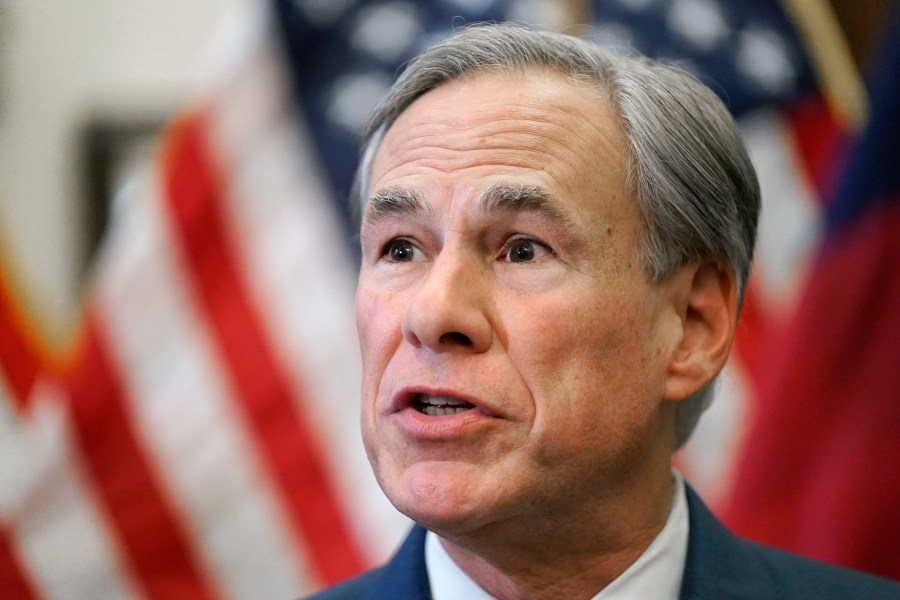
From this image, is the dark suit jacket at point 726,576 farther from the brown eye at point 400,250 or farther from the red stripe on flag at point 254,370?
the red stripe on flag at point 254,370

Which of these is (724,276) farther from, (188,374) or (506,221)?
(188,374)

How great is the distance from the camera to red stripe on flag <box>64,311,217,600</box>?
254 centimetres

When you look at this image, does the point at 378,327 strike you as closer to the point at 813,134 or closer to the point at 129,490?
the point at 129,490

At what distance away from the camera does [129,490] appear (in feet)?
8.41

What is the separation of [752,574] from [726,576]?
7 cm

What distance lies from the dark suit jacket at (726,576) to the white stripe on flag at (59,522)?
92 cm

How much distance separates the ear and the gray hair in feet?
0.09

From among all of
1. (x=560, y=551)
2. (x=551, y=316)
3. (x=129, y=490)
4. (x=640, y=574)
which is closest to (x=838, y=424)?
(x=640, y=574)

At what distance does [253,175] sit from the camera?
278 centimetres

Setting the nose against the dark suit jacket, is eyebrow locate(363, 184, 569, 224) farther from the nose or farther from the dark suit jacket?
the dark suit jacket

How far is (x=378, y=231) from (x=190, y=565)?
134cm

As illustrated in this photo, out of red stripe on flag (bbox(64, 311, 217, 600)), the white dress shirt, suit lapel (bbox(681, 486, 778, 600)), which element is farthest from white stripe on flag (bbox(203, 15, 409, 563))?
suit lapel (bbox(681, 486, 778, 600))

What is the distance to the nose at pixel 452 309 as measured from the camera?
1439 millimetres

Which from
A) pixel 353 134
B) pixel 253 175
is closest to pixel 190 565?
pixel 253 175
